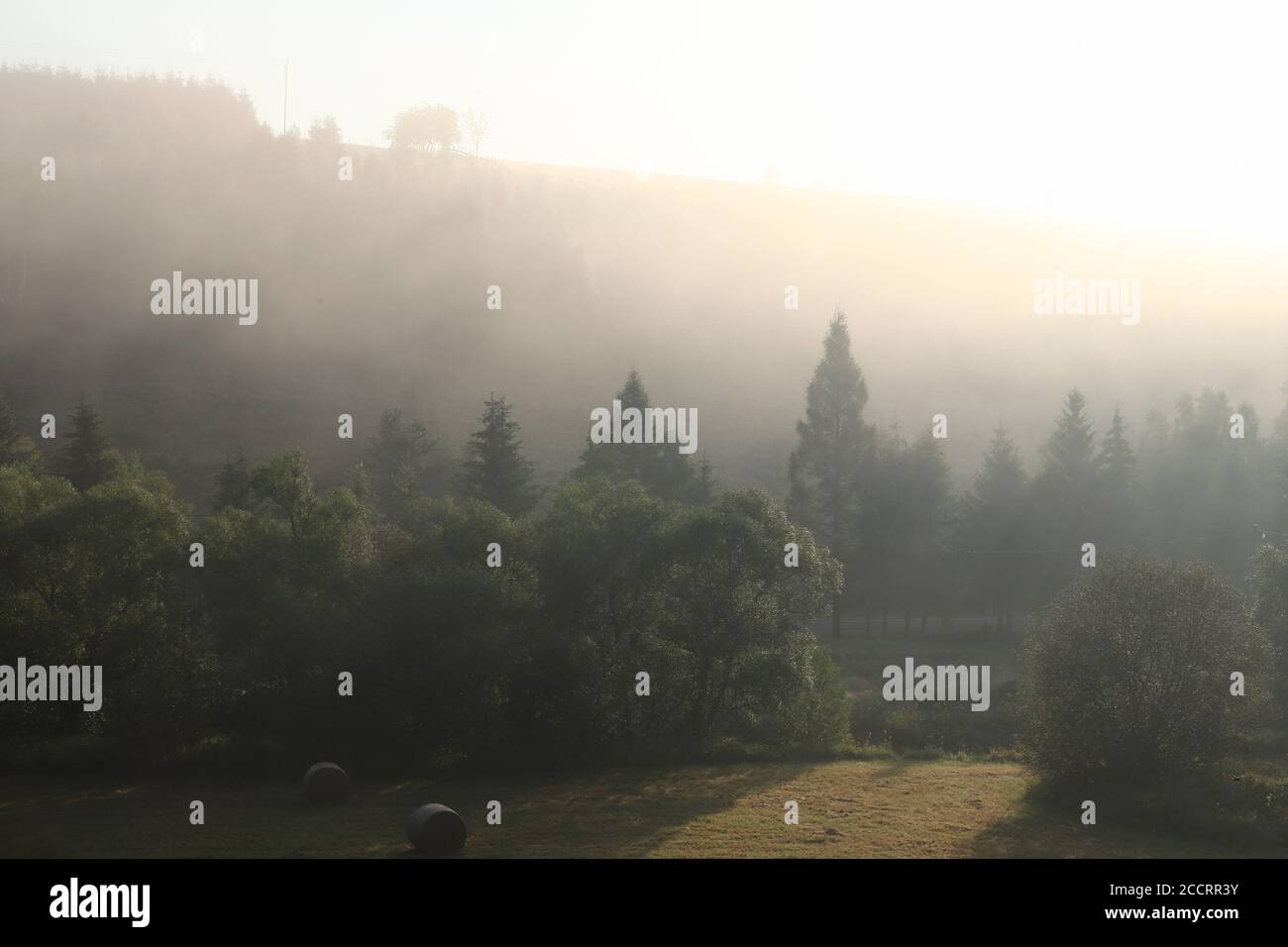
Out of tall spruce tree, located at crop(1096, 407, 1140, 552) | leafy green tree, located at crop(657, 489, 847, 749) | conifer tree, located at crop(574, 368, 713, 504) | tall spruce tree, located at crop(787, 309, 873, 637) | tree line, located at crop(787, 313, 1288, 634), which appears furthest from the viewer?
tall spruce tree, located at crop(1096, 407, 1140, 552)

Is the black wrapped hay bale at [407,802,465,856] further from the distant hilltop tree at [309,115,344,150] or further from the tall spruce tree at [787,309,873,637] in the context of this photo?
the distant hilltop tree at [309,115,344,150]

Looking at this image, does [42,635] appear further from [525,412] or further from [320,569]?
[525,412]

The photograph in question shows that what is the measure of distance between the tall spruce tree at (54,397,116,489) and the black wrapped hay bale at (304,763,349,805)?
3927 centimetres

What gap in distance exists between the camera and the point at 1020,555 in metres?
A: 75.2

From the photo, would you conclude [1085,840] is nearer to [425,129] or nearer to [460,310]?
[460,310]

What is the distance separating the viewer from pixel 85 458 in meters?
64.8

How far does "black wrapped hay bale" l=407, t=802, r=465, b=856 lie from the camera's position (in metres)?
26.6

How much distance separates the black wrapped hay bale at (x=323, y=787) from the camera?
107 ft

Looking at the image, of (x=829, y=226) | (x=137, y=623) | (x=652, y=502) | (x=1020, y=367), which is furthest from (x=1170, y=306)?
(x=137, y=623)

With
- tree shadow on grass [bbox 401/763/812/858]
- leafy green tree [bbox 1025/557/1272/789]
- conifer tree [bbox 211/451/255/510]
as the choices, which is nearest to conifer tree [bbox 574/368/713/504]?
conifer tree [bbox 211/451/255/510]

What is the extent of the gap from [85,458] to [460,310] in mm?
77412

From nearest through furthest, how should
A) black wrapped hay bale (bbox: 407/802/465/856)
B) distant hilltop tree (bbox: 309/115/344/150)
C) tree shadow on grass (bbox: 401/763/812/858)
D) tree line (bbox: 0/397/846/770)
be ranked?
black wrapped hay bale (bbox: 407/802/465/856)
tree shadow on grass (bbox: 401/763/812/858)
tree line (bbox: 0/397/846/770)
distant hilltop tree (bbox: 309/115/344/150)

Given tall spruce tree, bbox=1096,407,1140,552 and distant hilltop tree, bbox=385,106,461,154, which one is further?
distant hilltop tree, bbox=385,106,461,154

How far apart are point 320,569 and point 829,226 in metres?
166
